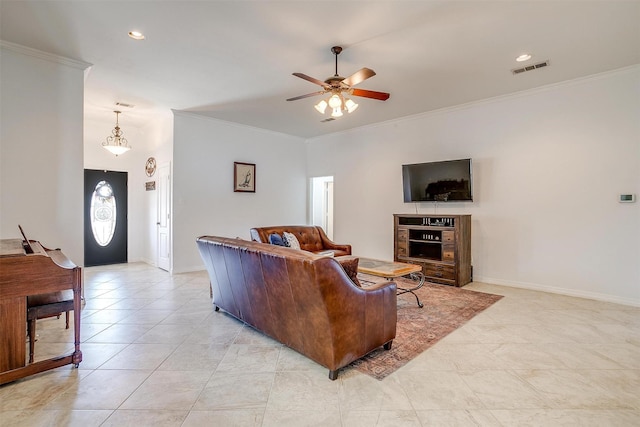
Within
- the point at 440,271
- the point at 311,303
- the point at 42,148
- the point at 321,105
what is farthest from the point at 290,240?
the point at 42,148

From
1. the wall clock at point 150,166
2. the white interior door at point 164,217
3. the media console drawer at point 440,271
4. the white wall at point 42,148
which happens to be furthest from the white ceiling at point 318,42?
the media console drawer at point 440,271

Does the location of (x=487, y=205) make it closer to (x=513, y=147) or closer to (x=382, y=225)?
(x=513, y=147)

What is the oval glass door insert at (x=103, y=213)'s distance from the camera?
6484mm

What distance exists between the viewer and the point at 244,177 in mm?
6578

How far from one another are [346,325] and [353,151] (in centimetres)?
530

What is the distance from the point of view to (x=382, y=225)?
6375 millimetres

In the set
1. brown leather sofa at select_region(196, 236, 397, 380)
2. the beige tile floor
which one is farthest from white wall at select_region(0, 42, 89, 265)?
brown leather sofa at select_region(196, 236, 397, 380)

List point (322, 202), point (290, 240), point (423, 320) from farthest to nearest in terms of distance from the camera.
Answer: point (322, 202) < point (290, 240) < point (423, 320)

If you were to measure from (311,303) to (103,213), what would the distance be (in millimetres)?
6573

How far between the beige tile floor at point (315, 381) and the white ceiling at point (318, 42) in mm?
3082

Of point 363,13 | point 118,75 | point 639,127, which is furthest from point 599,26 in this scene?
point 118,75

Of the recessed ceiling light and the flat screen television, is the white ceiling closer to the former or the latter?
the recessed ceiling light

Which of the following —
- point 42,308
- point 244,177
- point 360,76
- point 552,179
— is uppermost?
point 360,76

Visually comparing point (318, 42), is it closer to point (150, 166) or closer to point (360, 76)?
point (360, 76)
